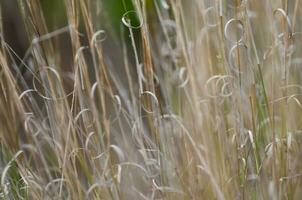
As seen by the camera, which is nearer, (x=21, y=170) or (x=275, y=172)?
(x=275, y=172)

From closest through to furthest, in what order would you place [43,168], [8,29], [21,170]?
[21,170], [43,168], [8,29]

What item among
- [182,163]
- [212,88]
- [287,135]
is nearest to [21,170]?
[182,163]

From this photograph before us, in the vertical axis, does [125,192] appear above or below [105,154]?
below

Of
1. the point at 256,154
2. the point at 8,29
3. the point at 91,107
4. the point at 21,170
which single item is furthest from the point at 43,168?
the point at 8,29

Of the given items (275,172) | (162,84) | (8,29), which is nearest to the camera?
(275,172)

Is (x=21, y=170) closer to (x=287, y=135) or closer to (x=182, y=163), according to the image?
(x=182, y=163)

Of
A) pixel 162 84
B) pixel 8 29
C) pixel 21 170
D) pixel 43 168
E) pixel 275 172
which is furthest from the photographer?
pixel 8 29

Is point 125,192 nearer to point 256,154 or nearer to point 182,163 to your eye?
point 182,163

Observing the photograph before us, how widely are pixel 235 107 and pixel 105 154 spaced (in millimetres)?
289

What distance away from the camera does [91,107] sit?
52.8 inches

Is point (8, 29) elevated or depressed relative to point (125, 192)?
elevated

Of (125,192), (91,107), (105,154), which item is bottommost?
(125,192)

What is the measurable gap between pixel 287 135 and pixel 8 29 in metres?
1.75

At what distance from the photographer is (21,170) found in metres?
1.38
